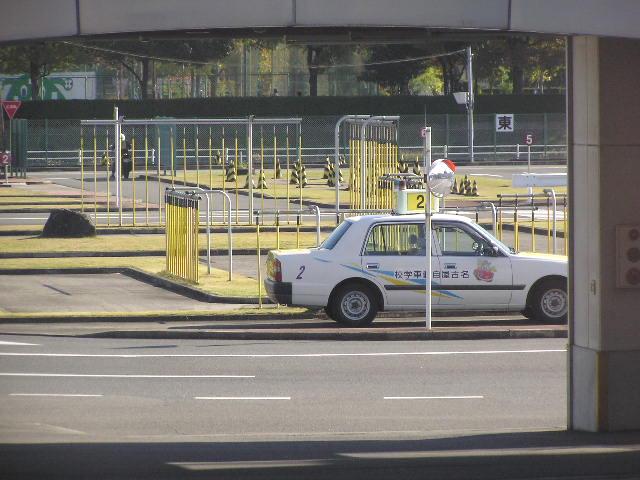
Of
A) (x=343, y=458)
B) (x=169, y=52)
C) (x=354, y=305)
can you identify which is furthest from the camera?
(x=169, y=52)

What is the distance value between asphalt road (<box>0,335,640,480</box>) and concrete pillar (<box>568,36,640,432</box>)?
1.24ft

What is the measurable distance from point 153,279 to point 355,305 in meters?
6.70

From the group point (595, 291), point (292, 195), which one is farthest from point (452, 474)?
point (292, 195)

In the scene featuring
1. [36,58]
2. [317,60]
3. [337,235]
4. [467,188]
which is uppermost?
[317,60]

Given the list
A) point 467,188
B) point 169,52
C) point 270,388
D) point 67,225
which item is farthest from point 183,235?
point 169,52

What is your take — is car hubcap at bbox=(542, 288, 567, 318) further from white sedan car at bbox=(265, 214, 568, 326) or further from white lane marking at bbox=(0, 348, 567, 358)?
white lane marking at bbox=(0, 348, 567, 358)

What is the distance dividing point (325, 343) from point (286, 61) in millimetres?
68190

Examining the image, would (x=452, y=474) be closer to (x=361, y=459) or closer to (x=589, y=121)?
(x=361, y=459)

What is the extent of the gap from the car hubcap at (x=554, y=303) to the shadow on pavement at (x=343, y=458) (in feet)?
26.4

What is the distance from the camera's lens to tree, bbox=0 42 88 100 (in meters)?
68.9

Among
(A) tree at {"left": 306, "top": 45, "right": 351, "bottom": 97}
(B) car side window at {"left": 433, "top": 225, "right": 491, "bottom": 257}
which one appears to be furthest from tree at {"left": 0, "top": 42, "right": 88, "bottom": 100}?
(B) car side window at {"left": 433, "top": 225, "right": 491, "bottom": 257}

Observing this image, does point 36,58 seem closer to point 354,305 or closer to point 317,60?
point 317,60

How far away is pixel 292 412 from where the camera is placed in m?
12.7

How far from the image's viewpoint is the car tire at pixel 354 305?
1873cm
